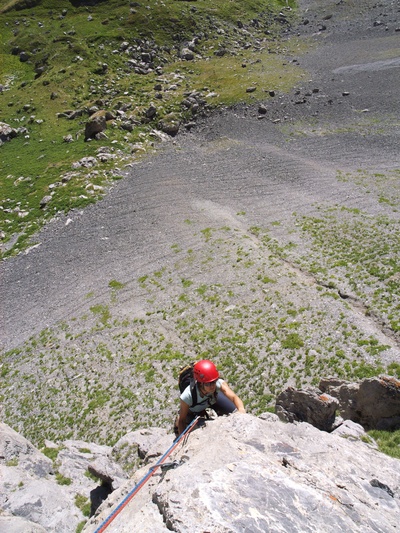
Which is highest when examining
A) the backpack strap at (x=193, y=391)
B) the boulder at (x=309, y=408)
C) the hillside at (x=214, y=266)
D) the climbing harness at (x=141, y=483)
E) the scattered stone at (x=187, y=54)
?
the scattered stone at (x=187, y=54)

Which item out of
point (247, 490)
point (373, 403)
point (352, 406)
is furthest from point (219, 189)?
point (247, 490)

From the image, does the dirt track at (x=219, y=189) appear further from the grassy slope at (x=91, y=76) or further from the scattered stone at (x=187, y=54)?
the scattered stone at (x=187, y=54)

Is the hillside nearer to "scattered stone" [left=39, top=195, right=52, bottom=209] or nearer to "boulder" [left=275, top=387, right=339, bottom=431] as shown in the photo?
"scattered stone" [left=39, top=195, right=52, bottom=209]

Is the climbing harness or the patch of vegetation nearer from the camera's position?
the climbing harness

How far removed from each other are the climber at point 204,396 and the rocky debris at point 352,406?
4.25 metres

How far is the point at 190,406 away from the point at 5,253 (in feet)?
117

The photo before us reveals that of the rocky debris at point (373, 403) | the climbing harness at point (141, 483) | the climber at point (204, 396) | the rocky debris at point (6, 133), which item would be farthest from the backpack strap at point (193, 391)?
the rocky debris at point (6, 133)

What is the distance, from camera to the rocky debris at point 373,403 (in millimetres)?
14977

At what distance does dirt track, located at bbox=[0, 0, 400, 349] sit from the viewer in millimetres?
35031

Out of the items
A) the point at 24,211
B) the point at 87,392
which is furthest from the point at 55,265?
the point at 87,392

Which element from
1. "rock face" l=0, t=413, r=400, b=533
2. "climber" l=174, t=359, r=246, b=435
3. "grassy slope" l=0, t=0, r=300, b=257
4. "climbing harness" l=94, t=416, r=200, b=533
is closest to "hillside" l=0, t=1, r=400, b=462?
"grassy slope" l=0, t=0, r=300, b=257

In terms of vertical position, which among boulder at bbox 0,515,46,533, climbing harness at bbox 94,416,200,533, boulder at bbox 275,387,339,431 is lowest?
boulder at bbox 275,387,339,431

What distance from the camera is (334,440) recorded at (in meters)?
11.4

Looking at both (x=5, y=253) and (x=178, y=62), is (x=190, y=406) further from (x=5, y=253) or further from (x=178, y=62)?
(x=178, y=62)
